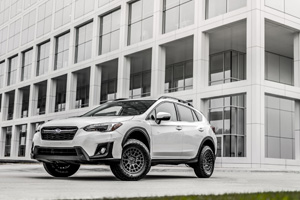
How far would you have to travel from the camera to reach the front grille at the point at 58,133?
8.72m

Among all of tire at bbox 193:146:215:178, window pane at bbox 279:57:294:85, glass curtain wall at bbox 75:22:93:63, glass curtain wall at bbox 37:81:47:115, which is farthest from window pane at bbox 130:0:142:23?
tire at bbox 193:146:215:178

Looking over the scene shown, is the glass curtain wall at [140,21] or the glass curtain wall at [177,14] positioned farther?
the glass curtain wall at [140,21]

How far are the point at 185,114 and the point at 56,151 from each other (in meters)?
3.34

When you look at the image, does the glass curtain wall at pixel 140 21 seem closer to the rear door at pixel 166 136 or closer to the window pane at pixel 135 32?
the window pane at pixel 135 32

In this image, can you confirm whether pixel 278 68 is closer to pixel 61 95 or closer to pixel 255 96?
pixel 255 96

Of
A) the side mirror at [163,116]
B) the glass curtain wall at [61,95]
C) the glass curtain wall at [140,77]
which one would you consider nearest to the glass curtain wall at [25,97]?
the glass curtain wall at [61,95]

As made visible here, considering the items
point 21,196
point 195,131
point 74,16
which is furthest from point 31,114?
point 21,196

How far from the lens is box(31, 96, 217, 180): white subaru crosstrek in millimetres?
8586

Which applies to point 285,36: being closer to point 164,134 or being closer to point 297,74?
point 297,74

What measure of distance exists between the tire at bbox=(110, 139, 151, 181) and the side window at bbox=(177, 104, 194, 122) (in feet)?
6.17

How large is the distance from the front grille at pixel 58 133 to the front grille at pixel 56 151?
0.71 feet

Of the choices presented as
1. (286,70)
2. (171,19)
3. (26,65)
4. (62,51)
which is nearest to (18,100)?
(26,65)

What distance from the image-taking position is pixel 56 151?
881 centimetres

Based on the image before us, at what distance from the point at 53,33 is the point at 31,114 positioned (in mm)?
8602
